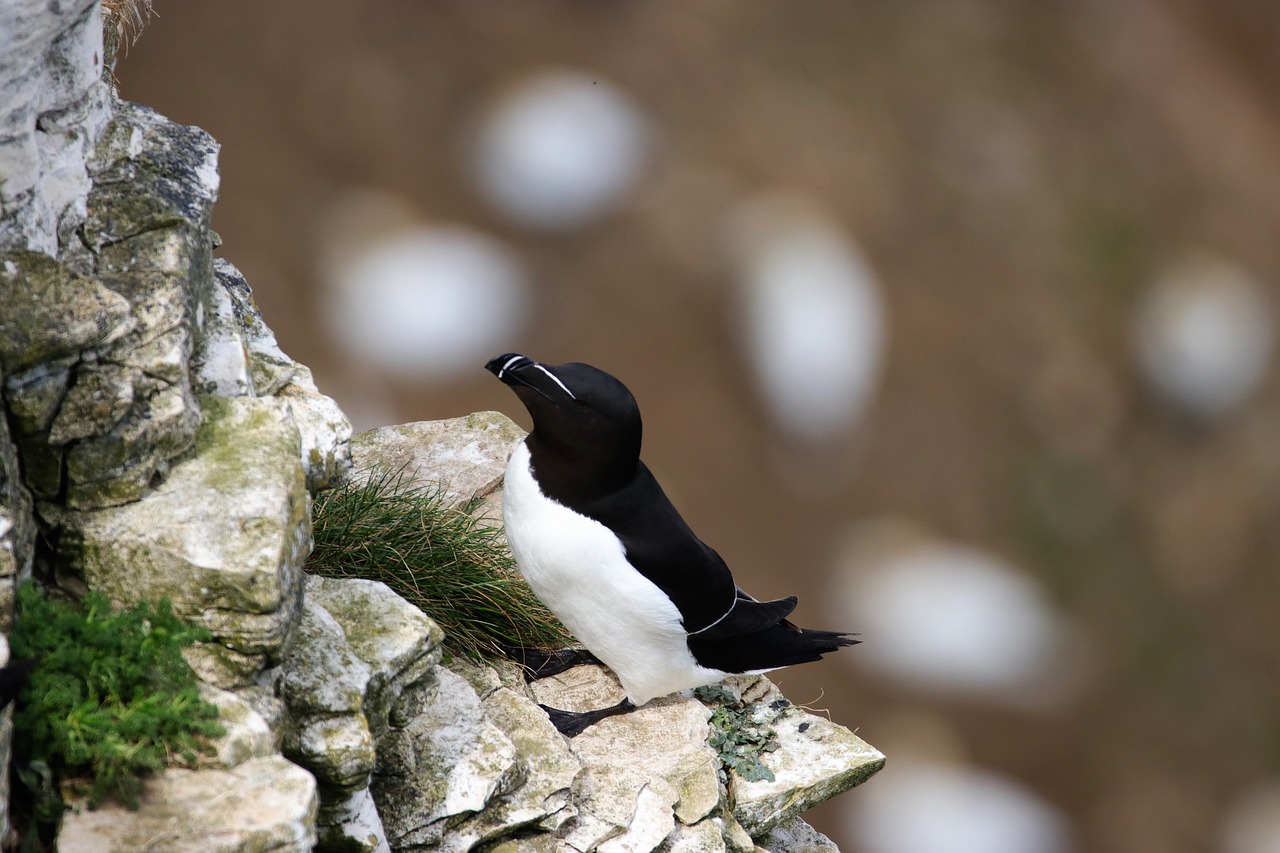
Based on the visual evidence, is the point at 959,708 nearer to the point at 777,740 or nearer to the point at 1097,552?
the point at 1097,552

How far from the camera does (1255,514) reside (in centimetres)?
1628

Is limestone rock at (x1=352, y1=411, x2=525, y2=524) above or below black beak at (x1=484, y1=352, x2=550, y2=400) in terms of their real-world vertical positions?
below

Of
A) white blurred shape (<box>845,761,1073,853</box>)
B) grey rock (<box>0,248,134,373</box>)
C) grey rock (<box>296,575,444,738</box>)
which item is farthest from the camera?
white blurred shape (<box>845,761,1073,853</box>)

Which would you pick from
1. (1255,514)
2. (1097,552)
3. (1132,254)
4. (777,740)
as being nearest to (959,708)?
(1097,552)

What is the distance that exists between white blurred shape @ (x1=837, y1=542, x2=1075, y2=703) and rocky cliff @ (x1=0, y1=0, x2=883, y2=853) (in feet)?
32.7

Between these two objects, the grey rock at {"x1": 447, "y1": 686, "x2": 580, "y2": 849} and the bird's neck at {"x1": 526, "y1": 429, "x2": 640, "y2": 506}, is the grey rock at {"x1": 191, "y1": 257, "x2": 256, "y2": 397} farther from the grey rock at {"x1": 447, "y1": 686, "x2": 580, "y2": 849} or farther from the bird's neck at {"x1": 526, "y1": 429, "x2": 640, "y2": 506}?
the grey rock at {"x1": 447, "y1": 686, "x2": 580, "y2": 849}

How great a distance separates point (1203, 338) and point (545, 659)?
48.2 feet

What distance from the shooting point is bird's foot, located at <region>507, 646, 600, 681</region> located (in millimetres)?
4762

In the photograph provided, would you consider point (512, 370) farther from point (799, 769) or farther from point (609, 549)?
point (799, 769)

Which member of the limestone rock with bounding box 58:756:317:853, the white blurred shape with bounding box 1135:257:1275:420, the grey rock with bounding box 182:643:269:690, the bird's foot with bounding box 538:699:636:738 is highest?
the white blurred shape with bounding box 1135:257:1275:420

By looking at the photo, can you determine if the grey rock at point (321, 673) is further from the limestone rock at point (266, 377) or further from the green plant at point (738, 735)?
the green plant at point (738, 735)

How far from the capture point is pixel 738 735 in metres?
4.71

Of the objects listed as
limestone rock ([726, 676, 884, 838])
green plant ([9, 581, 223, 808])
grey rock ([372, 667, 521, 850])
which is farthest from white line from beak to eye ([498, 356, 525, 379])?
limestone rock ([726, 676, 884, 838])

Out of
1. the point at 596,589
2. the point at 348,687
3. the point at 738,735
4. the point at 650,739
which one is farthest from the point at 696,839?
the point at 348,687
